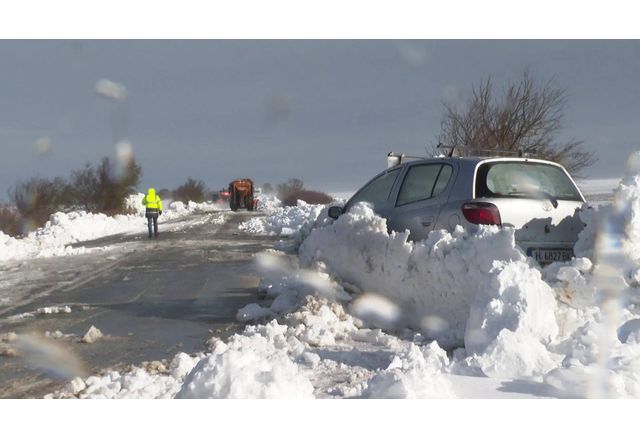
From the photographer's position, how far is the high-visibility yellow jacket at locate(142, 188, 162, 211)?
79.7 ft

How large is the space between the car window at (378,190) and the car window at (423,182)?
0.36 m

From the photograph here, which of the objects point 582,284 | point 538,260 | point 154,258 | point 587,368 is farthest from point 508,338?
point 154,258

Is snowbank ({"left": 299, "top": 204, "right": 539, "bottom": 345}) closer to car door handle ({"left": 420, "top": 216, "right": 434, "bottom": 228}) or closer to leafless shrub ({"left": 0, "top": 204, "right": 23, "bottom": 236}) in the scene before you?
car door handle ({"left": 420, "top": 216, "right": 434, "bottom": 228})

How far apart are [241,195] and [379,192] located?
43065 millimetres

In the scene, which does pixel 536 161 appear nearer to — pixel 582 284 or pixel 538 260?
pixel 538 260

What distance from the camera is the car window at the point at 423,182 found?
7.76 meters

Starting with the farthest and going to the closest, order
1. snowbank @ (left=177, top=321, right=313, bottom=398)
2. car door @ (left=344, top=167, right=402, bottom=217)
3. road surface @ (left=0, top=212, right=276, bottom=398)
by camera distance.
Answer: car door @ (left=344, top=167, right=402, bottom=217), road surface @ (left=0, top=212, right=276, bottom=398), snowbank @ (left=177, top=321, right=313, bottom=398)

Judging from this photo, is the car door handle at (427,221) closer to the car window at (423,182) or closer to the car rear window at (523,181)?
the car window at (423,182)

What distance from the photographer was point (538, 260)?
23.0 feet

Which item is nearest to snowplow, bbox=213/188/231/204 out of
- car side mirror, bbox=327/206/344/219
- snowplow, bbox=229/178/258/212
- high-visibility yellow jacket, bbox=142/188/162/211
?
snowplow, bbox=229/178/258/212

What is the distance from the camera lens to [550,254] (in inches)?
279

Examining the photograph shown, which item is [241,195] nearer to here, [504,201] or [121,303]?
[121,303]

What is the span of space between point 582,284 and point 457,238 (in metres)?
1.25

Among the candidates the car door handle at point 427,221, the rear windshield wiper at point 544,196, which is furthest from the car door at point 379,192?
the rear windshield wiper at point 544,196
